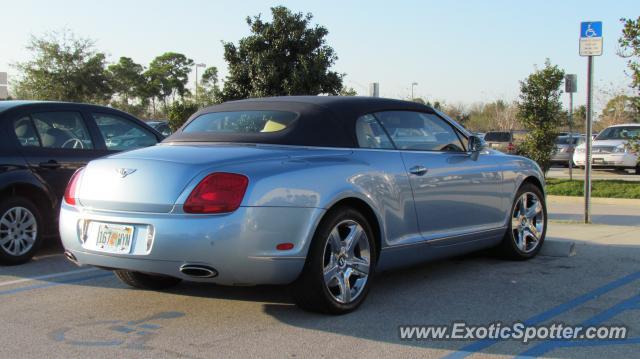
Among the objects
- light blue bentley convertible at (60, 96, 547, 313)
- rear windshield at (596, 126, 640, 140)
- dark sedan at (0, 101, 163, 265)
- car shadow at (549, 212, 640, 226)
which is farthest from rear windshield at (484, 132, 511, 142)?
light blue bentley convertible at (60, 96, 547, 313)

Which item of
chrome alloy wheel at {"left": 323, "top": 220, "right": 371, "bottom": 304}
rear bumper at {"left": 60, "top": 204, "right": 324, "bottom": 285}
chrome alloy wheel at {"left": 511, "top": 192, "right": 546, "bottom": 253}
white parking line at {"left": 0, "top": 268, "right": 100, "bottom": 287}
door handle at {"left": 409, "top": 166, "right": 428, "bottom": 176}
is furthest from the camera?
chrome alloy wheel at {"left": 511, "top": 192, "right": 546, "bottom": 253}

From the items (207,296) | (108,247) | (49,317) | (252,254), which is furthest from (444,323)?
(49,317)

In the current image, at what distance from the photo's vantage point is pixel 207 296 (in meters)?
5.58

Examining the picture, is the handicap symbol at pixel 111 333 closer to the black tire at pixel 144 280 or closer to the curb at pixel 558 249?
the black tire at pixel 144 280

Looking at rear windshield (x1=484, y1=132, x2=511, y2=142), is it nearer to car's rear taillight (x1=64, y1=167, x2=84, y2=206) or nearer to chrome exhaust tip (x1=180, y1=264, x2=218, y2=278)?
car's rear taillight (x1=64, y1=167, x2=84, y2=206)

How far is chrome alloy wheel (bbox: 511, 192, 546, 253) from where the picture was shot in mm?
6965

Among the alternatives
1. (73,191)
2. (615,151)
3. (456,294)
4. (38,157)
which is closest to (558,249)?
(456,294)

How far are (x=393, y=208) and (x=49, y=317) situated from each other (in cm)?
253

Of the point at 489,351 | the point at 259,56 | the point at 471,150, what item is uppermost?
the point at 259,56

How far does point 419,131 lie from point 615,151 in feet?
53.8

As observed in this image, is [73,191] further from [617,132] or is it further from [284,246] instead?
[617,132]

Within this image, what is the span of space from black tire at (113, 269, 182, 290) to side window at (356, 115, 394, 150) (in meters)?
1.84

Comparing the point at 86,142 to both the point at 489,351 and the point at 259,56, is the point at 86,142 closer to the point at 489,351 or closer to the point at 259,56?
the point at 489,351

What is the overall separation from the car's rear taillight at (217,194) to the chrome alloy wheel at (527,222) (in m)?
3.30
